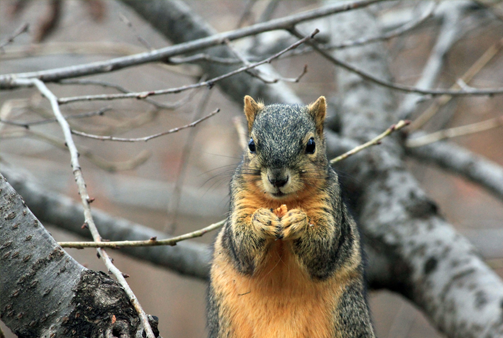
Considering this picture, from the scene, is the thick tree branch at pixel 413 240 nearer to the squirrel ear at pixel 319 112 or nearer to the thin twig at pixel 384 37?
the thin twig at pixel 384 37

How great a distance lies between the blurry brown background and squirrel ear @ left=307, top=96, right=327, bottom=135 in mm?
2538

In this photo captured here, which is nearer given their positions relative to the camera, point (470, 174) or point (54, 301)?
point (54, 301)

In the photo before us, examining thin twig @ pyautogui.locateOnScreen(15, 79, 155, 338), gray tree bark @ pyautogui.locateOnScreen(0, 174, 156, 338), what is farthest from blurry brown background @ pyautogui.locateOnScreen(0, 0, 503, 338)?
gray tree bark @ pyautogui.locateOnScreen(0, 174, 156, 338)

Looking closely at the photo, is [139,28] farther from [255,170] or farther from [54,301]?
[54,301]

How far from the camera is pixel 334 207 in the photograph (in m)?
2.21

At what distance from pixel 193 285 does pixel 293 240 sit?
7.68m

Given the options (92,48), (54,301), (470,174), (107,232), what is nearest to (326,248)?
(54,301)

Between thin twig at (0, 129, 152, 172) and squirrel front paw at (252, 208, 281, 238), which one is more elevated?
thin twig at (0, 129, 152, 172)

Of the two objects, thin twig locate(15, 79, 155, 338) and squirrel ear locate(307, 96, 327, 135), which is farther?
squirrel ear locate(307, 96, 327, 135)

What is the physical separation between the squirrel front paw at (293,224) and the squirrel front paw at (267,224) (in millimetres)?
23

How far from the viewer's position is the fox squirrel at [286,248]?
2.01m

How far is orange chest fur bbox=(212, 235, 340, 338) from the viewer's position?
6.82 ft

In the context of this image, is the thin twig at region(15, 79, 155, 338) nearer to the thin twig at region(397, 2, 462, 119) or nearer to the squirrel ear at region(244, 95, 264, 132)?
the squirrel ear at region(244, 95, 264, 132)

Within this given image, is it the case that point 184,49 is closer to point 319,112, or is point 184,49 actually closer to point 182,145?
point 319,112
